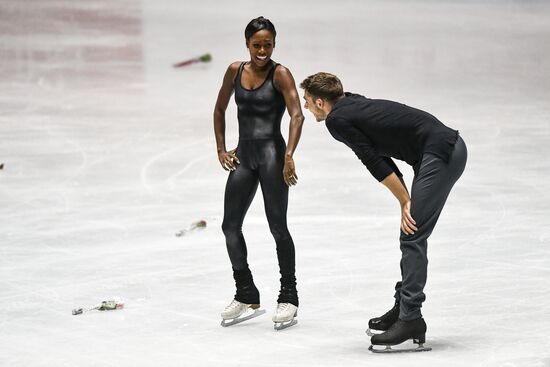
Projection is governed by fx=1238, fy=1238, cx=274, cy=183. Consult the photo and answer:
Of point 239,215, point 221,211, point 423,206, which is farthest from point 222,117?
point 221,211

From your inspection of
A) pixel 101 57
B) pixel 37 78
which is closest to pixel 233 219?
pixel 37 78

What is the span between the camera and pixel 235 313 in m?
6.17

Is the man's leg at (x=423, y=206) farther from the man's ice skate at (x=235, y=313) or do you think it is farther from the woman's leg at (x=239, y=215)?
the man's ice skate at (x=235, y=313)

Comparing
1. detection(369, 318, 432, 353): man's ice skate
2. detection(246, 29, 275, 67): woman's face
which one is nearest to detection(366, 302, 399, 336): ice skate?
detection(369, 318, 432, 353): man's ice skate

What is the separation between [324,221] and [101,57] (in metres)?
7.16

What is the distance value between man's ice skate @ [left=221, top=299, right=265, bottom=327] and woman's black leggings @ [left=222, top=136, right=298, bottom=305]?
0.67ft

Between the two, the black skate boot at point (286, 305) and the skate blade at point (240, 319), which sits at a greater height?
the black skate boot at point (286, 305)

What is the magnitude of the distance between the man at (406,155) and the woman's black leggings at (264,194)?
1.47 feet

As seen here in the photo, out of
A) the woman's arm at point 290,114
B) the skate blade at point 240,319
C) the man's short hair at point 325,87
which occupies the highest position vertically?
the man's short hair at point 325,87

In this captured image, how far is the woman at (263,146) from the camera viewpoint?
232 inches

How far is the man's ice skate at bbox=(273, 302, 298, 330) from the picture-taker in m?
6.02

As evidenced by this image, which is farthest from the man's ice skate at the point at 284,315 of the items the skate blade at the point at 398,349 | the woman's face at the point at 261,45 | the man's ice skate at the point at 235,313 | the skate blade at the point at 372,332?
the woman's face at the point at 261,45

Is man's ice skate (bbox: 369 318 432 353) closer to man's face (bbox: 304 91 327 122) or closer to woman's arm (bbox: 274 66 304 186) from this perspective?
woman's arm (bbox: 274 66 304 186)

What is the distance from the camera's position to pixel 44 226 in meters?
8.08
